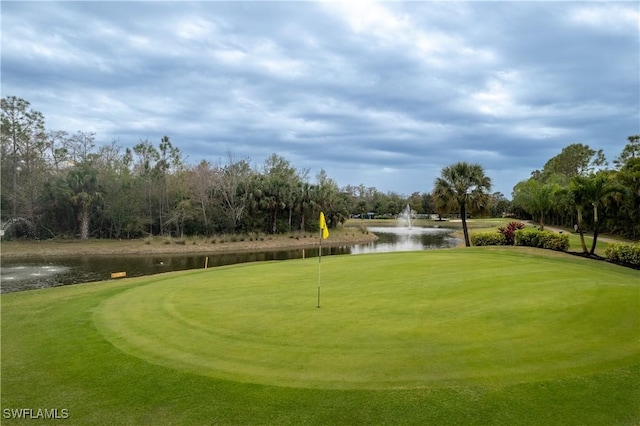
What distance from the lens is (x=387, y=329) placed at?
729 cm

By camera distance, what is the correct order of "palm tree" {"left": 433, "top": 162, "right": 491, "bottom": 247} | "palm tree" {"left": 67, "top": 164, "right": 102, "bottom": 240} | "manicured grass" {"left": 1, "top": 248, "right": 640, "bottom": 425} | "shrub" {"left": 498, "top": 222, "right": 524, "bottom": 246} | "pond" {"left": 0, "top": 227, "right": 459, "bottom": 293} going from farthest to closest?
"palm tree" {"left": 67, "top": 164, "right": 102, "bottom": 240} → "palm tree" {"left": 433, "top": 162, "right": 491, "bottom": 247} → "shrub" {"left": 498, "top": 222, "right": 524, "bottom": 246} → "pond" {"left": 0, "top": 227, "right": 459, "bottom": 293} → "manicured grass" {"left": 1, "top": 248, "right": 640, "bottom": 425}

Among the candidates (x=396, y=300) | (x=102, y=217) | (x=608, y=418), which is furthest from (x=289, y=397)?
(x=102, y=217)

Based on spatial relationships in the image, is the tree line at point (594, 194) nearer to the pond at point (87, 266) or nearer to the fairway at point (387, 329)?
the fairway at point (387, 329)

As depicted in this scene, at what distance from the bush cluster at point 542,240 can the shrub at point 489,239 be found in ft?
3.96

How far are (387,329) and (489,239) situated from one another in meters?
21.6

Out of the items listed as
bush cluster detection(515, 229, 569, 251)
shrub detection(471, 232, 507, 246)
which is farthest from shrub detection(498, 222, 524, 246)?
bush cluster detection(515, 229, 569, 251)

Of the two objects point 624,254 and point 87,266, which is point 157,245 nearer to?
point 87,266

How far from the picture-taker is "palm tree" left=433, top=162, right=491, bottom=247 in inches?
1217

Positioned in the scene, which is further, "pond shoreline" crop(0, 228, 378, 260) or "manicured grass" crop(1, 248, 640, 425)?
"pond shoreline" crop(0, 228, 378, 260)

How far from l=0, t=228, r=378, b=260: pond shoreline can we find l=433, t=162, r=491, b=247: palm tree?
19448 millimetres

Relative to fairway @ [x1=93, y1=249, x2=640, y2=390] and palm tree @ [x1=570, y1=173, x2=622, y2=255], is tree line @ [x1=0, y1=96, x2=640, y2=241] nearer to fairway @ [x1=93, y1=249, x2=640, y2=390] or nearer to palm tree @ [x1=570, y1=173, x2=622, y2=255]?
palm tree @ [x1=570, y1=173, x2=622, y2=255]

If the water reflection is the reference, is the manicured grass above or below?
above

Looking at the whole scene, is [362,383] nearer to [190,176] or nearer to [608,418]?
[608,418]

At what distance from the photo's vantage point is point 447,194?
31.4 meters
